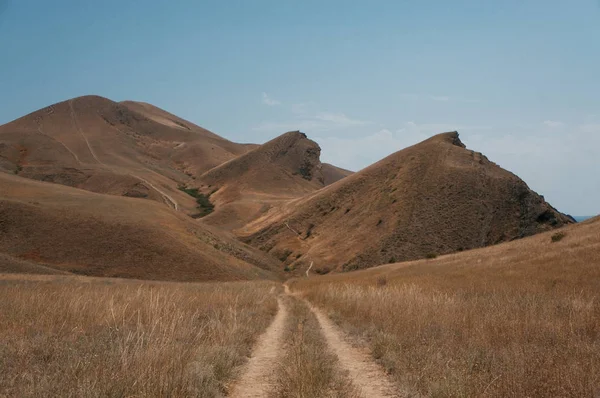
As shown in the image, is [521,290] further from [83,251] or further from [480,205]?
[480,205]

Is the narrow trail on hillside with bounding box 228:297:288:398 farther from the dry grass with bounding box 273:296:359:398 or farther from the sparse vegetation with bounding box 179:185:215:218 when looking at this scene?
the sparse vegetation with bounding box 179:185:215:218

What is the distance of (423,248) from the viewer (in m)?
64.7

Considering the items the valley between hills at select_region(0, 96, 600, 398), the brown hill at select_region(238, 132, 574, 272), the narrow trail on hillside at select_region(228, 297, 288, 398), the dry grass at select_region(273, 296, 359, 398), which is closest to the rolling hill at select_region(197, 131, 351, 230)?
the valley between hills at select_region(0, 96, 600, 398)

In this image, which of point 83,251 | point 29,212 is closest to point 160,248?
point 83,251


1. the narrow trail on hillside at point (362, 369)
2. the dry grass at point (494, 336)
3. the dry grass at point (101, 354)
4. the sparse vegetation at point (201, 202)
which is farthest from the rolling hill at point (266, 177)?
the dry grass at point (101, 354)

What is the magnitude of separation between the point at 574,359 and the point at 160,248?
51329mm

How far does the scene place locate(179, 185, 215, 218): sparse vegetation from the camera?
122225mm

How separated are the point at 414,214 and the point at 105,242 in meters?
43.2

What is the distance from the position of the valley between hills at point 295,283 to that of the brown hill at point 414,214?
317mm

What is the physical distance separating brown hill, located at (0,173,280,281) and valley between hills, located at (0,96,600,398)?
252 mm

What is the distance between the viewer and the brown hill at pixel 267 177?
127m

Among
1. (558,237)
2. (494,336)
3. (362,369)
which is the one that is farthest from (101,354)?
(558,237)

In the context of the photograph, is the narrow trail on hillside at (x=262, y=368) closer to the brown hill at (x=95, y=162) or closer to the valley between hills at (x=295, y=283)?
the valley between hills at (x=295, y=283)

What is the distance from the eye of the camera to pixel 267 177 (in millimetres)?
156500
